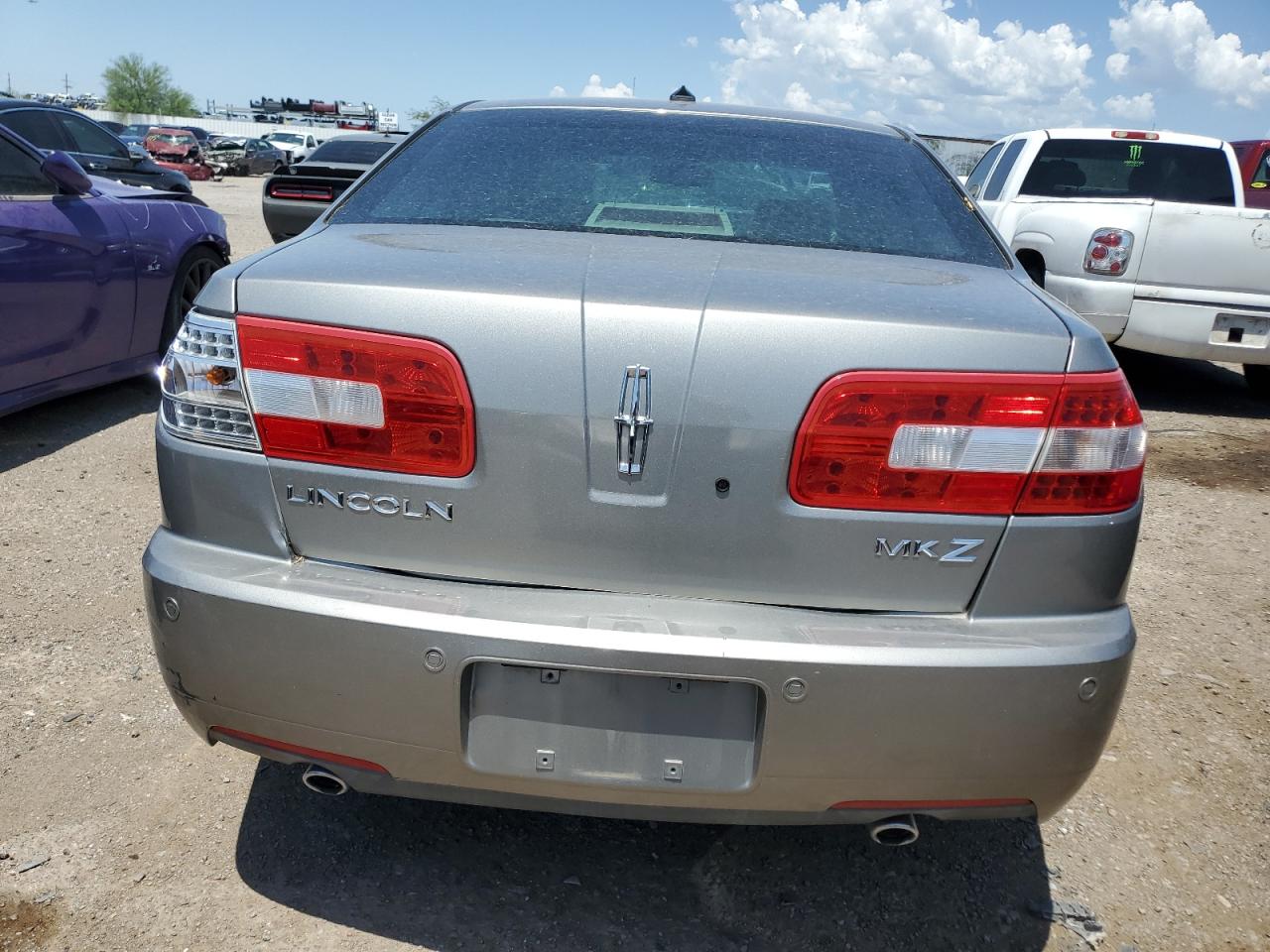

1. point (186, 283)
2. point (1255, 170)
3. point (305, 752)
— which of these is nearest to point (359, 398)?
point (305, 752)

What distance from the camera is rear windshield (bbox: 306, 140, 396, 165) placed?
11859 millimetres

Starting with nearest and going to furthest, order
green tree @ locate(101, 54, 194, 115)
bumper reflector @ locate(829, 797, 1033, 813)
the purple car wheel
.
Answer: bumper reflector @ locate(829, 797, 1033, 813), the purple car wheel, green tree @ locate(101, 54, 194, 115)

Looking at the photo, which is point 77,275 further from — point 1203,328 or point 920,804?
point 1203,328

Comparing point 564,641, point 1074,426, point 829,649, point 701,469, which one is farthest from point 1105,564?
point 564,641

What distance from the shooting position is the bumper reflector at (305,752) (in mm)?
1909

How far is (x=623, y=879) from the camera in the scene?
233cm

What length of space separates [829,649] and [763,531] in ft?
0.72

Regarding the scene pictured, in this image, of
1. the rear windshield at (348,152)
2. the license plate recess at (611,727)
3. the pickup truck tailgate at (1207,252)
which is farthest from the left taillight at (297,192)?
the license plate recess at (611,727)

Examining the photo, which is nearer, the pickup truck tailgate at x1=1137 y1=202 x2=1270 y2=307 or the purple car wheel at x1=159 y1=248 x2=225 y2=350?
the purple car wheel at x1=159 y1=248 x2=225 y2=350

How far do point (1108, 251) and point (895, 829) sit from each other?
6.17m

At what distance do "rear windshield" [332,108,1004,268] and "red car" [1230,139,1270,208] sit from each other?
1060cm

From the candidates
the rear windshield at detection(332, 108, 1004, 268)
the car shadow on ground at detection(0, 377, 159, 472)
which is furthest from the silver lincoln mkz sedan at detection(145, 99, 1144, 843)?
the car shadow on ground at detection(0, 377, 159, 472)

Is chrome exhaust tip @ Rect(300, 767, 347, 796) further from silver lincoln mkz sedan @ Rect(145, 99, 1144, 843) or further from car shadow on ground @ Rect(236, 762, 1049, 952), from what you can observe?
car shadow on ground @ Rect(236, 762, 1049, 952)

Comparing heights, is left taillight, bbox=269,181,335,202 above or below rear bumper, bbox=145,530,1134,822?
below
